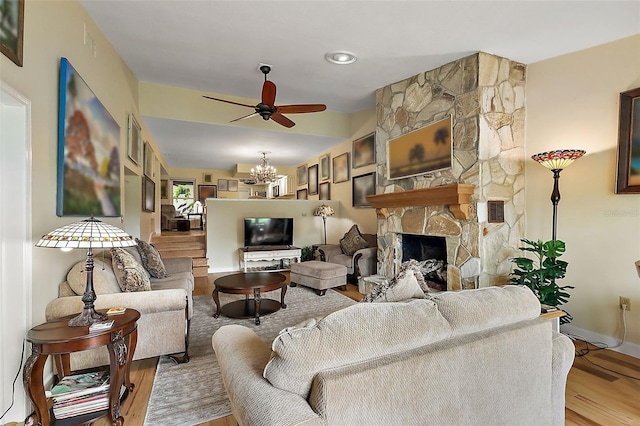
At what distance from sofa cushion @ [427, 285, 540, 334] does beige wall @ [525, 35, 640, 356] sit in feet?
7.17

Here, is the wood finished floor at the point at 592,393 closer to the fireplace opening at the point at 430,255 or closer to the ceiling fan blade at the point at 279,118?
the fireplace opening at the point at 430,255

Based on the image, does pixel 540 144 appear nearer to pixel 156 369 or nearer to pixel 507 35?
pixel 507 35

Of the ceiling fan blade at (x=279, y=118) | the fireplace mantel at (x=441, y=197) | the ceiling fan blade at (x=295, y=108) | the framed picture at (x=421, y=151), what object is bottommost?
the fireplace mantel at (x=441, y=197)

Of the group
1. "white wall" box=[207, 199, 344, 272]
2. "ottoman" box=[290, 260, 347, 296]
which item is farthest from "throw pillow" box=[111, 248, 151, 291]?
"white wall" box=[207, 199, 344, 272]

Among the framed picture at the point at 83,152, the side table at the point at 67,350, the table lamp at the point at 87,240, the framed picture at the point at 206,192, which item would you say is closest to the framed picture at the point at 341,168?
the framed picture at the point at 83,152

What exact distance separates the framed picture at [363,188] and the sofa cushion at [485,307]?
14.1ft

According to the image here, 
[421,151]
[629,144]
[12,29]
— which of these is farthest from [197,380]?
[629,144]

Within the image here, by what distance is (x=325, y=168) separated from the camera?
24.7 ft

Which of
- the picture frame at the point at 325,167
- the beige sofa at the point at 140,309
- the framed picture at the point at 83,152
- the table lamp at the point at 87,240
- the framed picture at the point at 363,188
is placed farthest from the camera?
the picture frame at the point at 325,167

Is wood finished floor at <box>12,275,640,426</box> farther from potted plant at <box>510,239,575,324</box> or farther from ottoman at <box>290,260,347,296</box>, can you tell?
ottoman at <box>290,260,347,296</box>

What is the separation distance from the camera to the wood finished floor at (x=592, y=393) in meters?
1.88

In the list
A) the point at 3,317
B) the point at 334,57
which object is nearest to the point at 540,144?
the point at 334,57

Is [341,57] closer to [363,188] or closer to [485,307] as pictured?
[363,188]

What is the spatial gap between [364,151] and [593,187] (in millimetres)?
3527
